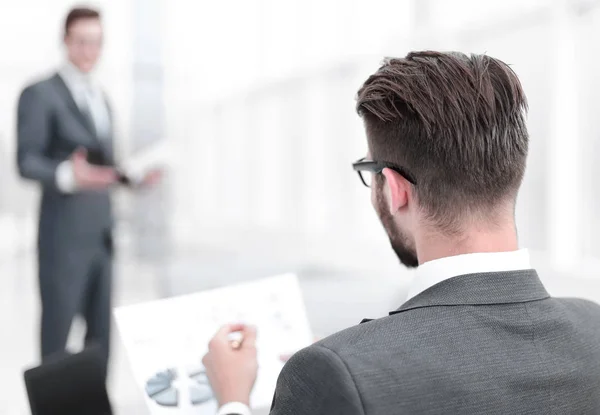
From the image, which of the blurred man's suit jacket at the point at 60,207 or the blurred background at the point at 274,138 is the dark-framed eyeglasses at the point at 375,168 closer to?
the blurred background at the point at 274,138

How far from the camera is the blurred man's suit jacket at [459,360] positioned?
29.2 inches

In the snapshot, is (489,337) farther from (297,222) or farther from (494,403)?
(297,222)

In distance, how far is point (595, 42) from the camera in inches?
133

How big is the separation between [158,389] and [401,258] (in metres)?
0.47

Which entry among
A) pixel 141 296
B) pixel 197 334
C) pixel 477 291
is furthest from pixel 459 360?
pixel 141 296

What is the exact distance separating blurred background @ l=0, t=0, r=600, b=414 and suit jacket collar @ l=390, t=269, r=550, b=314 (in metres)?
1.59

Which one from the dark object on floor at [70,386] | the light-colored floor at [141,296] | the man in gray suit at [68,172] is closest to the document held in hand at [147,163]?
the man in gray suit at [68,172]

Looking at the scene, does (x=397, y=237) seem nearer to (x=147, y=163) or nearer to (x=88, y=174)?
(x=88, y=174)

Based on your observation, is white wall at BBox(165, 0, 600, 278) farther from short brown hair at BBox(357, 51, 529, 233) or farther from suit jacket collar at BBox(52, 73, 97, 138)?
short brown hair at BBox(357, 51, 529, 233)

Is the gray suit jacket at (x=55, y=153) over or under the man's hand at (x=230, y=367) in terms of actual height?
over

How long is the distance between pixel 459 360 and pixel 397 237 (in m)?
0.27

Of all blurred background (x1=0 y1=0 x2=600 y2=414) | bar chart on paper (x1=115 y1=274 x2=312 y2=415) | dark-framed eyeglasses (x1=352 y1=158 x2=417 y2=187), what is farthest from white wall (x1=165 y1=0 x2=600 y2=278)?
dark-framed eyeglasses (x1=352 y1=158 x2=417 y2=187)

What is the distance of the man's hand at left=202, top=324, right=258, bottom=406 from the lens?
104 centimetres

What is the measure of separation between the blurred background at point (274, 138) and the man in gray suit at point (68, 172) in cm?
18
